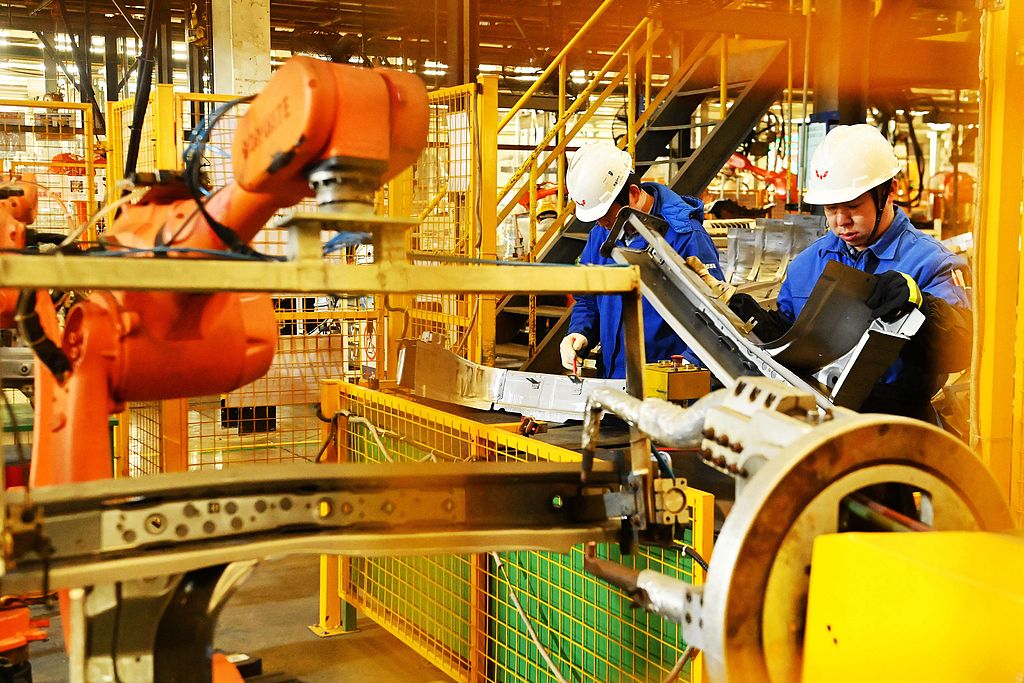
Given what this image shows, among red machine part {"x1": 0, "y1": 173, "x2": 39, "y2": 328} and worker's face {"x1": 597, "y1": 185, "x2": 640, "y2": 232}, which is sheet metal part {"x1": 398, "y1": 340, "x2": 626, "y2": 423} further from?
red machine part {"x1": 0, "y1": 173, "x2": 39, "y2": 328}

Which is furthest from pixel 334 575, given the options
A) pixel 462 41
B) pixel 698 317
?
pixel 462 41

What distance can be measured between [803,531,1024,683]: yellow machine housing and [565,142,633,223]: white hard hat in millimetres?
3280

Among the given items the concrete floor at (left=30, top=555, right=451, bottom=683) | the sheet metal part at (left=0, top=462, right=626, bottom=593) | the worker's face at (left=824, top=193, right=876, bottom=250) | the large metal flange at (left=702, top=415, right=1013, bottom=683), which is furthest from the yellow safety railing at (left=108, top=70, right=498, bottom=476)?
the large metal flange at (left=702, top=415, right=1013, bottom=683)

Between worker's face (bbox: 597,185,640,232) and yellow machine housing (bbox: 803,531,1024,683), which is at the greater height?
worker's face (bbox: 597,185,640,232)

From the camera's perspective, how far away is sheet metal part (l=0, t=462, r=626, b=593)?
1537 mm

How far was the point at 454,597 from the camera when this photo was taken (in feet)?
13.3

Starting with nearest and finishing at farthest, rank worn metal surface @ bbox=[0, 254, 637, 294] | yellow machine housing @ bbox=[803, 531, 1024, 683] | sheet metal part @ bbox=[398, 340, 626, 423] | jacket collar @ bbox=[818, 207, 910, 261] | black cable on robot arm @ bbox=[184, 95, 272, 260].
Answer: yellow machine housing @ bbox=[803, 531, 1024, 683] → worn metal surface @ bbox=[0, 254, 637, 294] → black cable on robot arm @ bbox=[184, 95, 272, 260] → jacket collar @ bbox=[818, 207, 910, 261] → sheet metal part @ bbox=[398, 340, 626, 423]

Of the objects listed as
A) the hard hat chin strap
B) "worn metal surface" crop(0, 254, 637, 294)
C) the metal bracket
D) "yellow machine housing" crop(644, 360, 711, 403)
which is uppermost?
the hard hat chin strap

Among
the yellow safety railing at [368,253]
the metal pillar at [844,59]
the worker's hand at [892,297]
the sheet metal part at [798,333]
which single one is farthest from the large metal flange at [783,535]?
the metal pillar at [844,59]

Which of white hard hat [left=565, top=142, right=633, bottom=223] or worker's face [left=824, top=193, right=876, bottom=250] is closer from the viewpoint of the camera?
worker's face [left=824, top=193, right=876, bottom=250]

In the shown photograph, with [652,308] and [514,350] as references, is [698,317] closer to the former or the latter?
[652,308]

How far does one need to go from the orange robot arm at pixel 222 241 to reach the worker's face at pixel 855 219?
209 centimetres

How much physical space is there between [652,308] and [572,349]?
15.7 inches

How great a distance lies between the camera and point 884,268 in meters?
3.38
